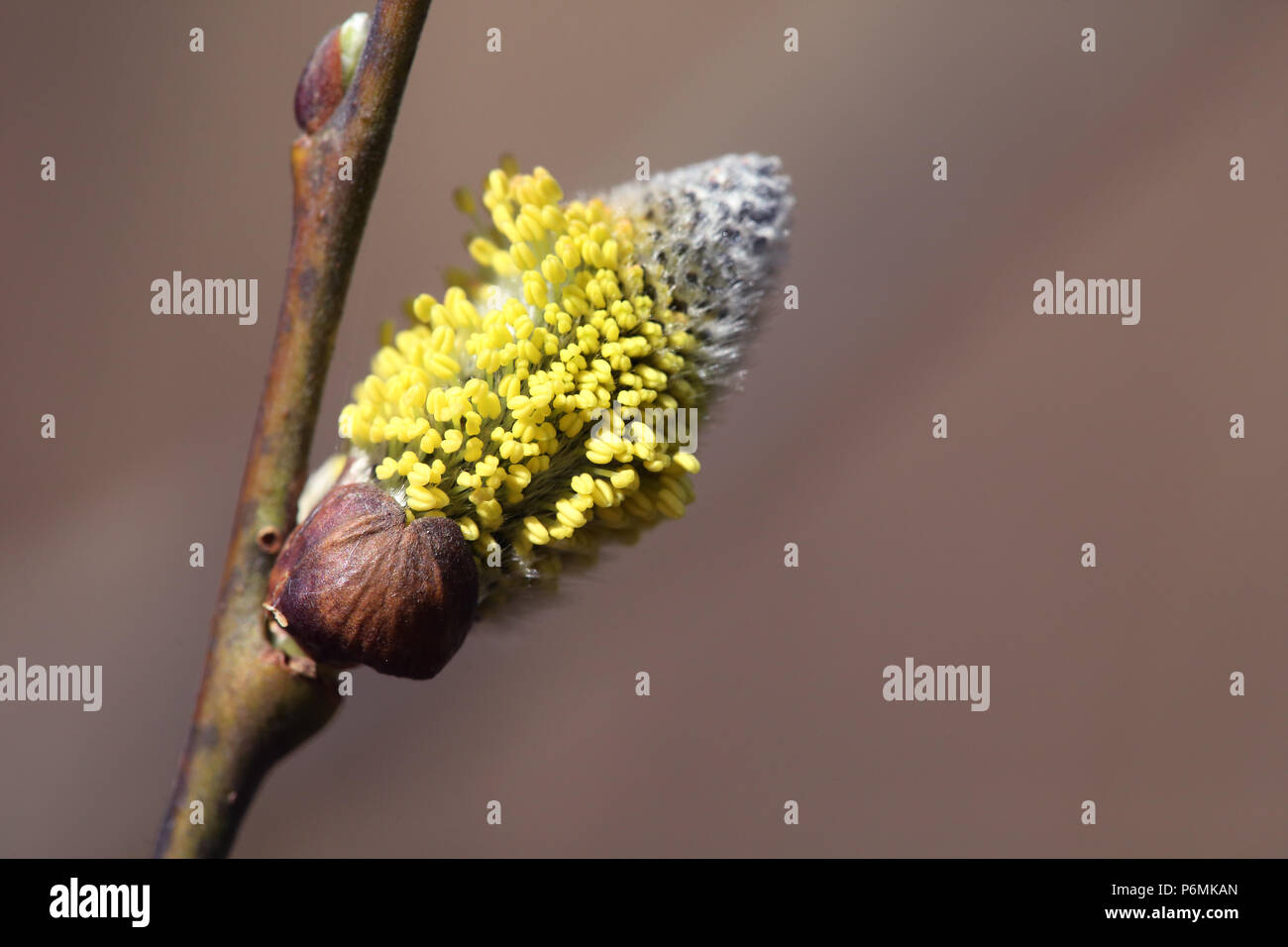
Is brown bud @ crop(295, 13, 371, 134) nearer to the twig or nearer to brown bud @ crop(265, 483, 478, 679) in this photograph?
the twig

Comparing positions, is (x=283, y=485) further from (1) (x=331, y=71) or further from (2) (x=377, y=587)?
(1) (x=331, y=71)

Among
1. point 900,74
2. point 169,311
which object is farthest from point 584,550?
point 900,74

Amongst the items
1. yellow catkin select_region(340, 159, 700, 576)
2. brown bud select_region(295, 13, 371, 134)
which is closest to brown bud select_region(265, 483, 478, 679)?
yellow catkin select_region(340, 159, 700, 576)

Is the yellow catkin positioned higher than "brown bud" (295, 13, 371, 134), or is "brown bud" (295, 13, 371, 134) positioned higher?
"brown bud" (295, 13, 371, 134)

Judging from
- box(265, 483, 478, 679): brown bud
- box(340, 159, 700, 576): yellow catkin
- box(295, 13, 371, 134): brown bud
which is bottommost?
box(265, 483, 478, 679): brown bud

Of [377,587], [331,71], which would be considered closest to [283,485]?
[377,587]

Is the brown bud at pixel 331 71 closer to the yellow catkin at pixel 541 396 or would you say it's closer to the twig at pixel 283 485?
the twig at pixel 283 485

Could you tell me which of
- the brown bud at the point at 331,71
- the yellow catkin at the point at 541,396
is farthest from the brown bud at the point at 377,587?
the brown bud at the point at 331,71
